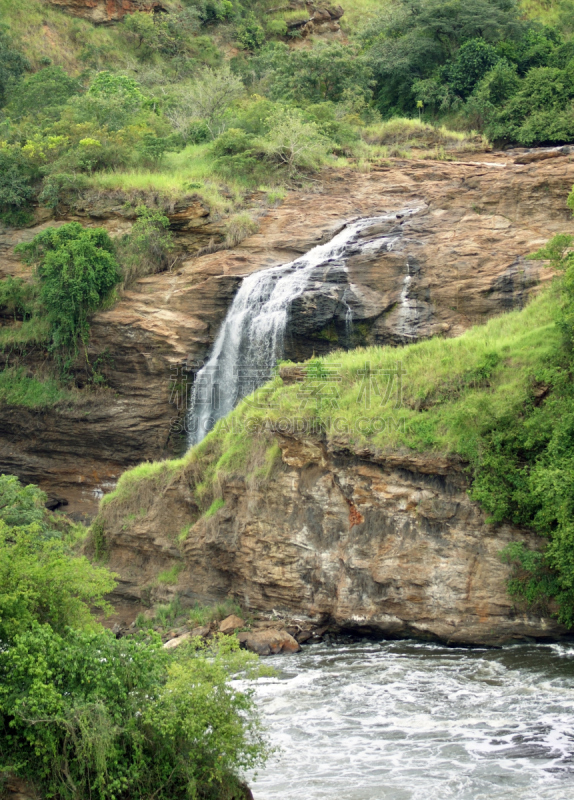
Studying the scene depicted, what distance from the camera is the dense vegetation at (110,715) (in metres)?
8.67

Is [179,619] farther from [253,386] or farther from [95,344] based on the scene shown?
[95,344]

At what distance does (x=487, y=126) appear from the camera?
34.3 meters

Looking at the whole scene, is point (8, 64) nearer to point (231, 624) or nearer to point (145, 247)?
point (145, 247)

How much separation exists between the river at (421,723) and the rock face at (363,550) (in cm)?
58

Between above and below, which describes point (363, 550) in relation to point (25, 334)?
below

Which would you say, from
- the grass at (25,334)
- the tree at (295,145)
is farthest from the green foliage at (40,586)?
the tree at (295,145)

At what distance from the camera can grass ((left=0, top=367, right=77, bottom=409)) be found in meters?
27.3

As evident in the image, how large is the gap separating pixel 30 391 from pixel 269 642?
50.1ft

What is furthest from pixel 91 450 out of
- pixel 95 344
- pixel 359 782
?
pixel 359 782

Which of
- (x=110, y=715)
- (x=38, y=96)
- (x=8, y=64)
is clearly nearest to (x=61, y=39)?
(x=8, y=64)

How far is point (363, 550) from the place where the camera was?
1575cm

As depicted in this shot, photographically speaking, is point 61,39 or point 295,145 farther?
point 61,39

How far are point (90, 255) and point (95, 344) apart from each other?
9.39 feet

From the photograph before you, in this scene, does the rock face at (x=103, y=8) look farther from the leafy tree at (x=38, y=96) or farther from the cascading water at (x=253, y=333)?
the cascading water at (x=253, y=333)
